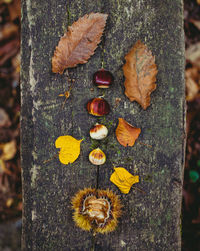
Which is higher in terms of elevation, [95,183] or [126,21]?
[126,21]

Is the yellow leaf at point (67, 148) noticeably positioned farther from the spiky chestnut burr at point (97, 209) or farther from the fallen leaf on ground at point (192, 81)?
the fallen leaf on ground at point (192, 81)

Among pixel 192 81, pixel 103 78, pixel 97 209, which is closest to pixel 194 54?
pixel 192 81

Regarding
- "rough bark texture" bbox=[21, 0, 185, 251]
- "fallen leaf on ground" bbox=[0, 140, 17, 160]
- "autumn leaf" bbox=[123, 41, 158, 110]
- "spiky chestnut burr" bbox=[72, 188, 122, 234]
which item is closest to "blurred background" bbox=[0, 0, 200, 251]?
"fallen leaf on ground" bbox=[0, 140, 17, 160]

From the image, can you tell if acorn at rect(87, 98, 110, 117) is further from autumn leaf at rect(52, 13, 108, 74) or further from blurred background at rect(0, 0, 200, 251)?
blurred background at rect(0, 0, 200, 251)

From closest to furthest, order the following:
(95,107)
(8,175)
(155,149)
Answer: (95,107), (155,149), (8,175)

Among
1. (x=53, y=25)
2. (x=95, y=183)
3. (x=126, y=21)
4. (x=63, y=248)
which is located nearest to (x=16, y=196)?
(x=63, y=248)

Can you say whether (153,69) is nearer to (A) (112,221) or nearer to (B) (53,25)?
(B) (53,25)

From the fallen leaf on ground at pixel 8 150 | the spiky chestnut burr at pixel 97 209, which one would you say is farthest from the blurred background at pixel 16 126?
the spiky chestnut burr at pixel 97 209
